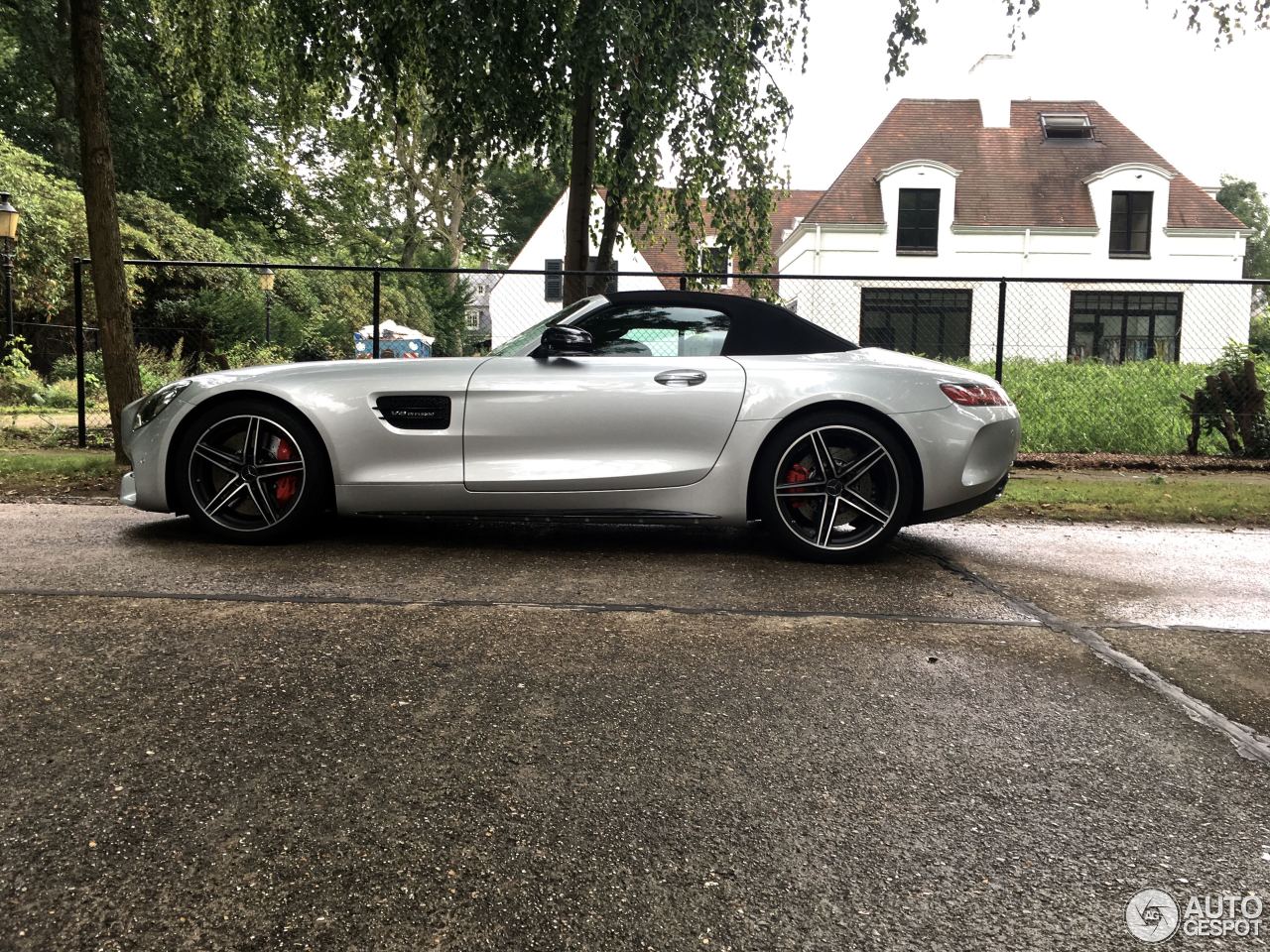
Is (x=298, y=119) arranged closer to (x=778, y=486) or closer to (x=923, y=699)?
(x=778, y=486)

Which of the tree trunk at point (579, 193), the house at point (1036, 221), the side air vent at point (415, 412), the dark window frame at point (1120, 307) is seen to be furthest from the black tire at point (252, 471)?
the dark window frame at point (1120, 307)

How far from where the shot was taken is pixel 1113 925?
1693 millimetres

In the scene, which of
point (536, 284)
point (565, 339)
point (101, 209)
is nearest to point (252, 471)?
point (565, 339)

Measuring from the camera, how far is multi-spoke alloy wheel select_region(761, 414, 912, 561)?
4695 millimetres

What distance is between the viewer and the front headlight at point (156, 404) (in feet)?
16.0

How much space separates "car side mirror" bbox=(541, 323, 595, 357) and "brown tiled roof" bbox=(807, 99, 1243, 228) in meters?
22.8

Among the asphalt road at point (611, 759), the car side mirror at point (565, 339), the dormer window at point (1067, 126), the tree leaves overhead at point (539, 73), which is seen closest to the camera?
the asphalt road at point (611, 759)

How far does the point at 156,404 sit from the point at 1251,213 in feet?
238

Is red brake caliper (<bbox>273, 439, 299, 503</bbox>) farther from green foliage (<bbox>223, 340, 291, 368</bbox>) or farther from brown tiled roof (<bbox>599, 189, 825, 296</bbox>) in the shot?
green foliage (<bbox>223, 340, 291, 368</bbox>)

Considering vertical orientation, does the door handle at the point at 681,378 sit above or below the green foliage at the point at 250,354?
below

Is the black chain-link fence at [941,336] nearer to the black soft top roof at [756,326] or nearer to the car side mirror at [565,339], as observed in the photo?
the car side mirror at [565,339]

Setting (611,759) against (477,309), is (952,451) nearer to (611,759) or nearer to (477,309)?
(611,759)

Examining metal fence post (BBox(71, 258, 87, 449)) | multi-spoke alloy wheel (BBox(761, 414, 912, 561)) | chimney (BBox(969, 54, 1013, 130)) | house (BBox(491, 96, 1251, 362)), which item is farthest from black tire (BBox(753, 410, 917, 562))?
chimney (BBox(969, 54, 1013, 130))

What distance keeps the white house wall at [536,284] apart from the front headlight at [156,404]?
16080mm
